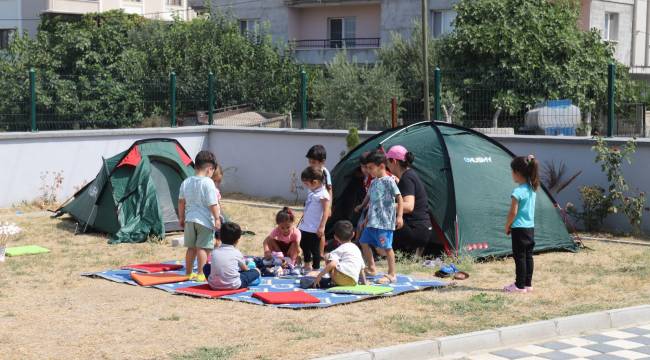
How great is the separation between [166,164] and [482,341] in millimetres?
8081

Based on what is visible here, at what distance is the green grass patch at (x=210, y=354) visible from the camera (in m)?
7.00

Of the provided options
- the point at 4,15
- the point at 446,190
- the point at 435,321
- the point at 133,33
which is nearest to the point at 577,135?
the point at 446,190

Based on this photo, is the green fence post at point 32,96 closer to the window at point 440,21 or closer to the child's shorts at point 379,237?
the child's shorts at point 379,237

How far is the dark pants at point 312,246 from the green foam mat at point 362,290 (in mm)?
1208

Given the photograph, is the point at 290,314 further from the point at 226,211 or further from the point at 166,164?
the point at 226,211

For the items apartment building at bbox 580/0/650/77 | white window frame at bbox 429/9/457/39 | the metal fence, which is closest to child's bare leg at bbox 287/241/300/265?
the metal fence

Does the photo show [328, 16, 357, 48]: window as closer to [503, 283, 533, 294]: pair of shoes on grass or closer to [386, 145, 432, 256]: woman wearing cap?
[386, 145, 432, 256]: woman wearing cap

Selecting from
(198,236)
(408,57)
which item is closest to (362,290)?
(198,236)

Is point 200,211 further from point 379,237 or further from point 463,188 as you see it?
point 463,188

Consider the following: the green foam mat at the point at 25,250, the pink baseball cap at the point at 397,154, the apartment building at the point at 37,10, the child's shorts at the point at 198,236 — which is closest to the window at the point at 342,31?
the apartment building at the point at 37,10

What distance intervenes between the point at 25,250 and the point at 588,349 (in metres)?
7.81

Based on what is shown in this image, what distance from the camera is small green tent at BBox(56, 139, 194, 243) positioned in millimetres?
13703

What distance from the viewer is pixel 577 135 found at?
15031 mm

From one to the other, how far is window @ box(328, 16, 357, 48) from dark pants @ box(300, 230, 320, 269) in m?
26.9
